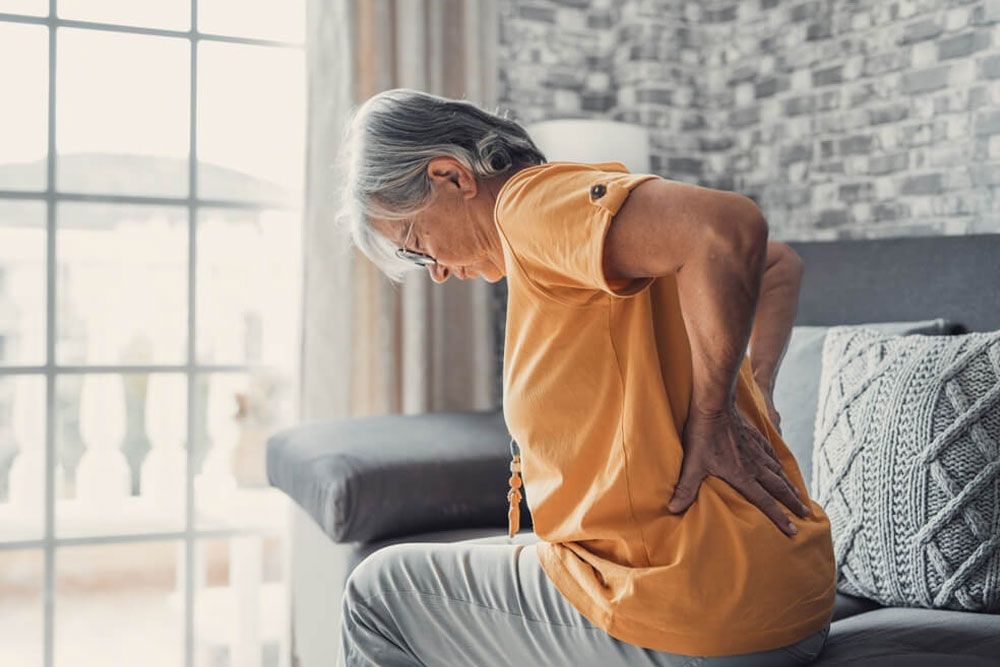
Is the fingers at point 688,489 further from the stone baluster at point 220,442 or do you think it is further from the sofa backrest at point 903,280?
the stone baluster at point 220,442

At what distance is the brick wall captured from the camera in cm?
286

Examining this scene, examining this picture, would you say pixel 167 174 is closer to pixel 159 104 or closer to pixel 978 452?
pixel 159 104

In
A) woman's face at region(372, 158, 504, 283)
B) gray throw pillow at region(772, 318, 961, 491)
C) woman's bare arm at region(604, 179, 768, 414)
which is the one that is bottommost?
gray throw pillow at region(772, 318, 961, 491)

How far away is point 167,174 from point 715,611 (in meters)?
2.49

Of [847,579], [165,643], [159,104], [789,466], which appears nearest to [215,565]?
[165,643]

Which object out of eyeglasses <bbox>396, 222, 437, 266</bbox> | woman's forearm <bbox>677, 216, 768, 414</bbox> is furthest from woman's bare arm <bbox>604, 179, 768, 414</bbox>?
eyeglasses <bbox>396, 222, 437, 266</bbox>

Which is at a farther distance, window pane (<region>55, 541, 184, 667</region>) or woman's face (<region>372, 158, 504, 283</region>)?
window pane (<region>55, 541, 184, 667</region>)

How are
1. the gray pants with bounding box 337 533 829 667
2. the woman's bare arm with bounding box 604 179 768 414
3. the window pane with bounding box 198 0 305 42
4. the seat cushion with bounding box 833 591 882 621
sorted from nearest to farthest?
1. the woman's bare arm with bounding box 604 179 768 414
2. the gray pants with bounding box 337 533 829 667
3. the seat cushion with bounding box 833 591 882 621
4. the window pane with bounding box 198 0 305 42

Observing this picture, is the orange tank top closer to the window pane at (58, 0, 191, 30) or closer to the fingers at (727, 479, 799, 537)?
the fingers at (727, 479, 799, 537)

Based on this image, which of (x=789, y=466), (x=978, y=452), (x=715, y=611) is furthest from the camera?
(x=978, y=452)

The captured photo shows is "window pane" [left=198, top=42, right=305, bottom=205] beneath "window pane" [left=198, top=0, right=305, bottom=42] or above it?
beneath

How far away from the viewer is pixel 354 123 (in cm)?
153

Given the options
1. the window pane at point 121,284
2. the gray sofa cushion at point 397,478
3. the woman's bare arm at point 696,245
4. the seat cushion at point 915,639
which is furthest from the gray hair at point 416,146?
the window pane at point 121,284

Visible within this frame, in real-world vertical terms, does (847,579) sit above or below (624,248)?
below
